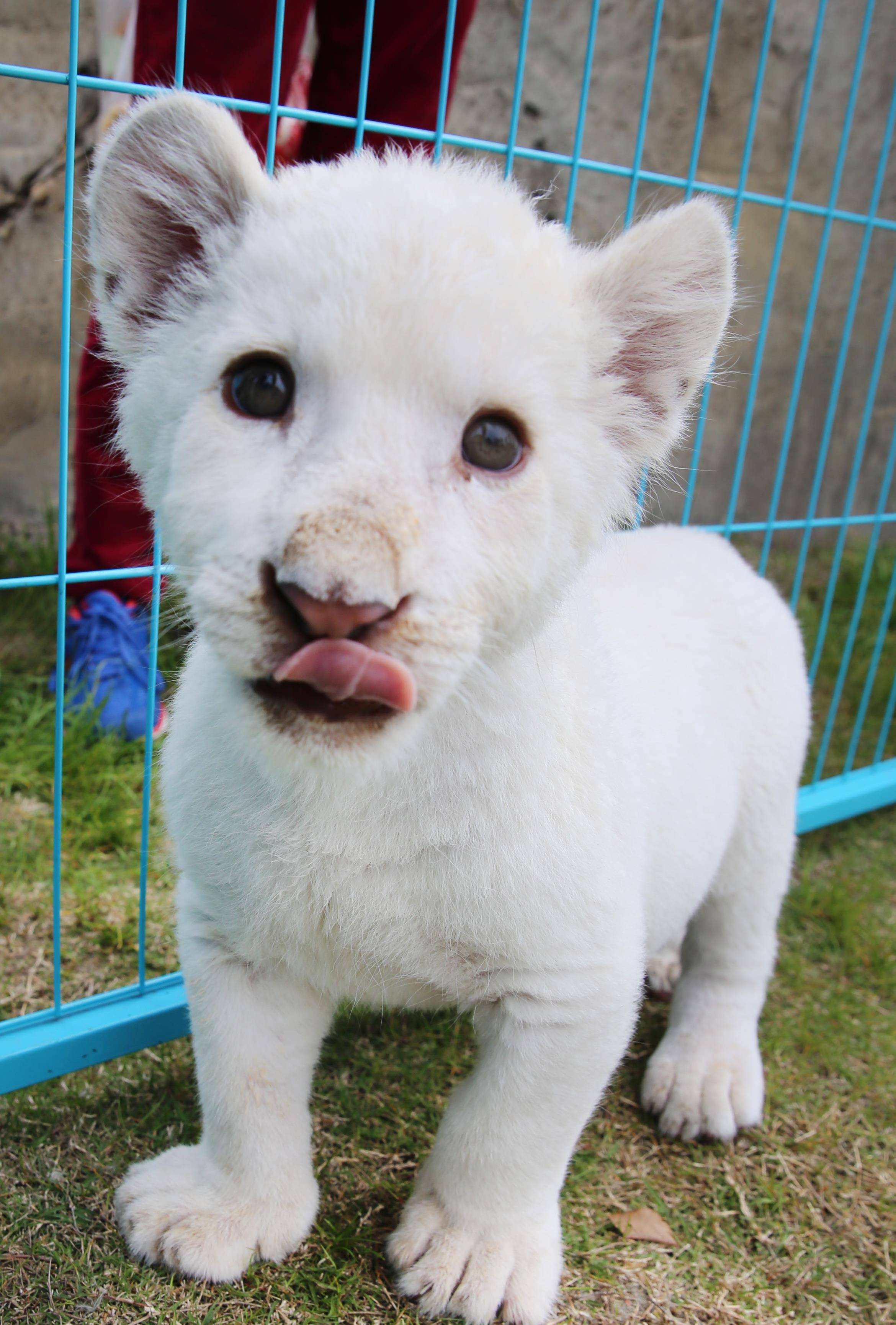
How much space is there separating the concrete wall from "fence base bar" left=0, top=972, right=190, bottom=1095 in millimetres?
2892

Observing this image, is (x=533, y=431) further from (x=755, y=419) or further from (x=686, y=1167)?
(x=755, y=419)

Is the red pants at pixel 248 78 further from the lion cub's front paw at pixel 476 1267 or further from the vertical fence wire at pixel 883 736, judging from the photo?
the vertical fence wire at pixel 883 736

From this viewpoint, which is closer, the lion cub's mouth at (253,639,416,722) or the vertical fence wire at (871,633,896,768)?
the lion cub's mouth at (253,639,416,722)

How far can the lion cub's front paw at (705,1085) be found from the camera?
236cm

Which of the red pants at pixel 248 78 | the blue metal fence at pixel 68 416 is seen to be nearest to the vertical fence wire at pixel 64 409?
the blue metal fence at pixel 68 416

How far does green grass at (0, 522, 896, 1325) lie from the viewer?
6.08 ft

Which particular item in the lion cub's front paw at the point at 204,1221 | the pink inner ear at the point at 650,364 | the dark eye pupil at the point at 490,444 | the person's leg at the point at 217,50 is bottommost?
the lion cub's front paw at the point at 204,1221

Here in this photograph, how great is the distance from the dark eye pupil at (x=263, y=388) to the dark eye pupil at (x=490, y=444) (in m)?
0.23

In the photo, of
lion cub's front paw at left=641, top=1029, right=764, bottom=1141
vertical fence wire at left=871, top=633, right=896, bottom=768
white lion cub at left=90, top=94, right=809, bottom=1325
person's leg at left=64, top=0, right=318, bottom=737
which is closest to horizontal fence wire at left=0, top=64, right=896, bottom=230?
person's leg at left=64, top=0, right=318, bottom=737

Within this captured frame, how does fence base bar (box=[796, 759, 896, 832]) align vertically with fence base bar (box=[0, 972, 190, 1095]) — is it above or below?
above

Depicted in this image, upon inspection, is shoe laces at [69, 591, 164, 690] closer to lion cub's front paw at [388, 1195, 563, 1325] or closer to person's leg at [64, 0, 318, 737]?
person's leg at [64, 0, 318, 737]

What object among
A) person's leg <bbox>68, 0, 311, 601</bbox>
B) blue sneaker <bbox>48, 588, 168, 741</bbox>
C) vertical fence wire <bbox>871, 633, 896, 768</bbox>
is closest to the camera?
person's leg <bbox>68, 0, 311, 601</bbox>

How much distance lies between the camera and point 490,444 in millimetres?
1389

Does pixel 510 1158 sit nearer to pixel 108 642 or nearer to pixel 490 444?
pixel 490 444
